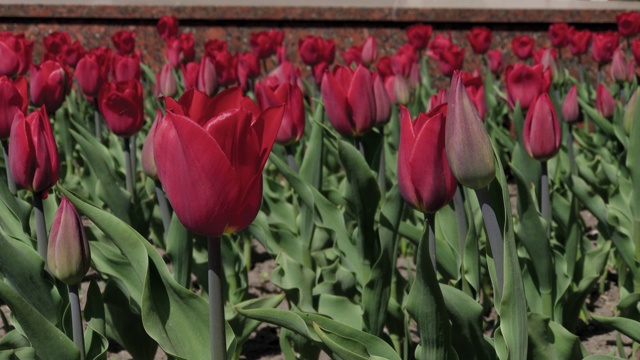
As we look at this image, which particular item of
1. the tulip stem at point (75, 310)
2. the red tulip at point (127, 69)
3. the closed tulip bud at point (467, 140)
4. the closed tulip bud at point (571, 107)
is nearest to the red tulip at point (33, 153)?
the tulip stem at point (75, 310)

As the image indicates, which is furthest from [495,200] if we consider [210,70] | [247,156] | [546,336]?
[210,70]

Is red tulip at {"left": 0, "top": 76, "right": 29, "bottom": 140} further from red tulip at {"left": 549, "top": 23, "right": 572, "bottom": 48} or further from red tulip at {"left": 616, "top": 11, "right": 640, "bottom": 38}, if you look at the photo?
red tulip at {"left": 616, "top": 11, "right": 640, "bottom": 38}

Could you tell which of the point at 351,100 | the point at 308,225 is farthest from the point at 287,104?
the point at 308,225

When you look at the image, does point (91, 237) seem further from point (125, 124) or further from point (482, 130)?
point (482, 130)

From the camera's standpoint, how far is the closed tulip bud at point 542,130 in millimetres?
2002

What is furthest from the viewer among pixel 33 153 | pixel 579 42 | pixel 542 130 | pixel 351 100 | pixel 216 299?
pixel 579 42

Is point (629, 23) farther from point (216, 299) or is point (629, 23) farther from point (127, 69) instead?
point (216, 299)

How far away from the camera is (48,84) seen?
2797 millimetres

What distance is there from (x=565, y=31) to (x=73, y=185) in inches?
100

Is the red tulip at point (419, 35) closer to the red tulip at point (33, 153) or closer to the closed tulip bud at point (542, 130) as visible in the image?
the closed tulip bud at point (542, 130)

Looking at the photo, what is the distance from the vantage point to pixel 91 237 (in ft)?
7.69

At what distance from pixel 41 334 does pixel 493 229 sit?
2.43 ft

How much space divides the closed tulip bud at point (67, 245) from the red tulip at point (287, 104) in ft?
2.62

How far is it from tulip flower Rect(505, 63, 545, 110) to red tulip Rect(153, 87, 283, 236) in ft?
4.90
